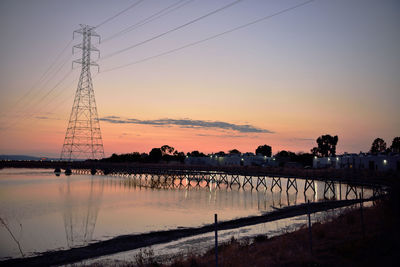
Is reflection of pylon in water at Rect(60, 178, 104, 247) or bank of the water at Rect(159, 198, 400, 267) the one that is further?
reflection of pylon in water at Rect(60, 178, 104, 247)

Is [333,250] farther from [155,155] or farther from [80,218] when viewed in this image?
[155,155]

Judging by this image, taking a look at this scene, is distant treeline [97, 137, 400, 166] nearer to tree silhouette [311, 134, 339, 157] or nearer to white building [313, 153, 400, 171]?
tree silhouette [311, 134, 339, 157]

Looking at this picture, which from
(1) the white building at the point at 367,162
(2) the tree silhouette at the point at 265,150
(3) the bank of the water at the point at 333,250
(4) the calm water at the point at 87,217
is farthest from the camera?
(2) the tree silhouette at the point at 265,150

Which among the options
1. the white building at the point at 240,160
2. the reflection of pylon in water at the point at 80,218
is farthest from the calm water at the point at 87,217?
the white building at the point at 240,160

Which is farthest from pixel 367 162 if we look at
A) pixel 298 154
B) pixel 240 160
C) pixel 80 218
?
pixel 298 154

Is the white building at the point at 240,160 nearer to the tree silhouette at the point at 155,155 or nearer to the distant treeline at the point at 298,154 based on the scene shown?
the distant treeline at the point at 298,154

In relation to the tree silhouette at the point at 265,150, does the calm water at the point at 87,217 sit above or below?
below

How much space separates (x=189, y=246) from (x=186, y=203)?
71.2 feet

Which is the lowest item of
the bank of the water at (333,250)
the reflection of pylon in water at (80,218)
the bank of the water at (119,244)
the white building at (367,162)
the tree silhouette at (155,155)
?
the reflection of pylon in water at (80,218)

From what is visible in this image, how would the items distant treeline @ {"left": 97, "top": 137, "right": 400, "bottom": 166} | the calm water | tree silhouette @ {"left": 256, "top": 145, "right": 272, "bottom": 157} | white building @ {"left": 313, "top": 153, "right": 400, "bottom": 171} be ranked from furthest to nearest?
tree silhouette @ {"left": 256, "top": 145, "right": 272, "bottom": 157}, distant treeline @ {"left": 97, "top": 137, "right": 400, "bottom": 166}, white building @ {"left": 313, "top": 153, "right": 400, "bottom": 171}, the calm water

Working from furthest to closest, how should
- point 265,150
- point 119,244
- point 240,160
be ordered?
1. point 265,150
2. point 240,160
3. point 119,244

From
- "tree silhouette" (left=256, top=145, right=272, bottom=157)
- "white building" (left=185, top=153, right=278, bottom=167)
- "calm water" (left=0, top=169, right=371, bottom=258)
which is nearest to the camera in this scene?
"calm water" (left=0, top=169, right=371, bottom=258)

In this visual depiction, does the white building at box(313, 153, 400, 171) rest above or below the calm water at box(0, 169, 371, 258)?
above

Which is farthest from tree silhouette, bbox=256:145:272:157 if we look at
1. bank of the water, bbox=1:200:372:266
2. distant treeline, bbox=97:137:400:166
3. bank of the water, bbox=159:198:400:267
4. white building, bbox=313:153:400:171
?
bank of the water, bbox=159:198:400:267
